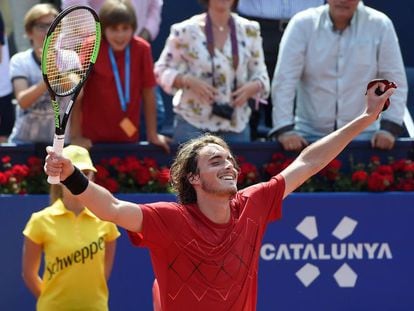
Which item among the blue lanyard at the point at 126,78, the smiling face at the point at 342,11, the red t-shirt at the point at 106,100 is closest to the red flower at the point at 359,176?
the smiling face at the point at 342,11

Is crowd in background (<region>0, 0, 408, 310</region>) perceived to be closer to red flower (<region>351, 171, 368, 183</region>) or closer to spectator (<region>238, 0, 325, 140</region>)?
red flower (<region>351, 171, 368, 183</region>)

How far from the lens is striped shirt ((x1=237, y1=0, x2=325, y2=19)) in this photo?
8469 mm

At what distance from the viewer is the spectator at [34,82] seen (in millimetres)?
7445

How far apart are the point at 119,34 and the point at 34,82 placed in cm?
69

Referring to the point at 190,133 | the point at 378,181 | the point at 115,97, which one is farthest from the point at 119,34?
the point at 378,181

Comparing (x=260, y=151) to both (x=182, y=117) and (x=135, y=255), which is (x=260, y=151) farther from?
(x=135, y=255)

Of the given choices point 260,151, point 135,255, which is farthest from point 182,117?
point 135,255

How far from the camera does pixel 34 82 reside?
7562 millimetres

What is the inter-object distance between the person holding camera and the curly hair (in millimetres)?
2343

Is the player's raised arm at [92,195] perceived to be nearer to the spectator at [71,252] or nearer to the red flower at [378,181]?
the spectator at [71,252]

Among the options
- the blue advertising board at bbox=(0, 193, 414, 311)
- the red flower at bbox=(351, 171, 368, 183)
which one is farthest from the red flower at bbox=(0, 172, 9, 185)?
the red flower at bbox=(351, 171, 368, 183)

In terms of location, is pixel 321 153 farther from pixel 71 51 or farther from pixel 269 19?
pixel 269 19

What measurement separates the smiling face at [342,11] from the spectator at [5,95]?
93.2 inches

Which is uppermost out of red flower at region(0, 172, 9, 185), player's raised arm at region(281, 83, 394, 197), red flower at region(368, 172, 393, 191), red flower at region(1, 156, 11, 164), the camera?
player's raised arm at region(281, 83, 394, 197)
